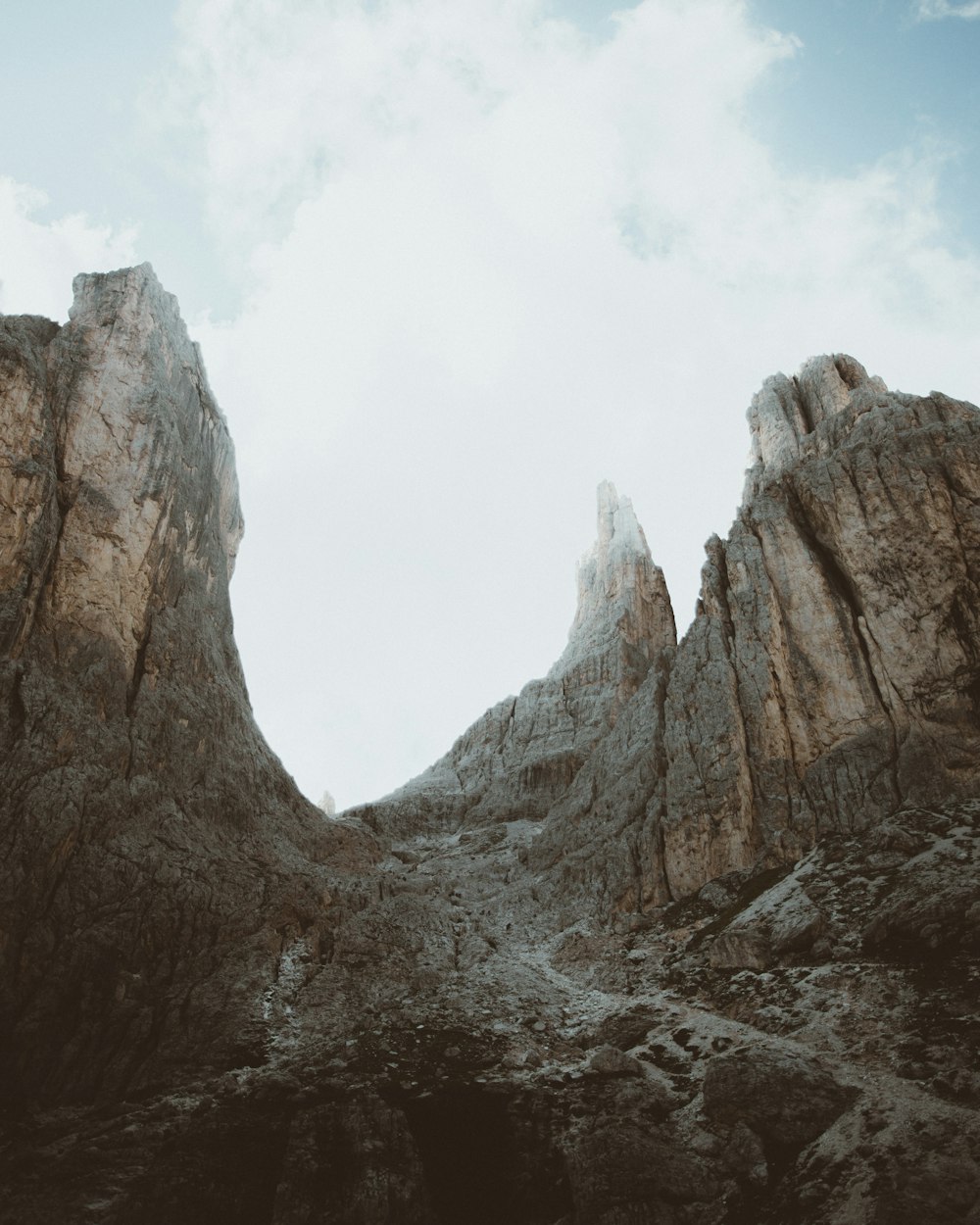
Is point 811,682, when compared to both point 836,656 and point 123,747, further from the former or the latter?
point 123,747

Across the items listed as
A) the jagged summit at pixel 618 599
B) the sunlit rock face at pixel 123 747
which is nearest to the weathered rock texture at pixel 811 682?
the sunlit rock face at pixel 123 747

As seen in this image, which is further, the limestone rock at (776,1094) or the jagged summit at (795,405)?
the jagged summit at (795,405)

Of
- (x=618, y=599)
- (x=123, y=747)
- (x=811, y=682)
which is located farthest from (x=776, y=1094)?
(x=618, y=599)

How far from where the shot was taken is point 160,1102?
72.1 ft

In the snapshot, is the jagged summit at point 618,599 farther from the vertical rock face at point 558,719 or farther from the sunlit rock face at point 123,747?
the sunlit rock face at point 123,747

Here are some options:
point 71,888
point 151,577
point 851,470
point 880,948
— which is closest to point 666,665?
point 851,470

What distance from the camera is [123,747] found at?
1300 inches

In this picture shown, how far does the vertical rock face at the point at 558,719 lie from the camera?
2450 inches

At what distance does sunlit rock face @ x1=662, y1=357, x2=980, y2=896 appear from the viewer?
113 feet

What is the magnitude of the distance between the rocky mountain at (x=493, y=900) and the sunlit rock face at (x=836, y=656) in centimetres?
18

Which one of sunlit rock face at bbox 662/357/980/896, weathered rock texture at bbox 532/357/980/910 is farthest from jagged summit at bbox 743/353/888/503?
sunlit rock face at bbox 662/357/980/896

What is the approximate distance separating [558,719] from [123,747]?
40.8m

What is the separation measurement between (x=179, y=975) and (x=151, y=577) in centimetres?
1991

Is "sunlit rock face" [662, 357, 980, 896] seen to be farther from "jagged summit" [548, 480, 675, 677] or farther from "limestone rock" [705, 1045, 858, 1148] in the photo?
"jagged summit" [548, 480, 675, 677]
